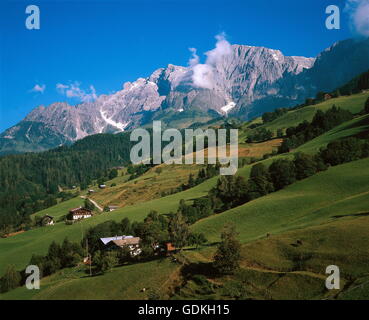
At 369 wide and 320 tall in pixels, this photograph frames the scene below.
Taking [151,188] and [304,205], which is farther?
[151,188]

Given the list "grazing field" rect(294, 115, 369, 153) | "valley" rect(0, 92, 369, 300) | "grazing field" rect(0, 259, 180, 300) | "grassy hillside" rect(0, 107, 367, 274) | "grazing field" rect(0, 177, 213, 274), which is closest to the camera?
"valley" rect(0, 92, 369, 300)

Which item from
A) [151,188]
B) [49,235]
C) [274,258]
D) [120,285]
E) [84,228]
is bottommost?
[120,285]

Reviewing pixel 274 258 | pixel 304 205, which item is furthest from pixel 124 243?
pixel 274 258

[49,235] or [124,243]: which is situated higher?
[124,243]

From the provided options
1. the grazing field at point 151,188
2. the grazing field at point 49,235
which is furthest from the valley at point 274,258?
the grazing field at point 151,188

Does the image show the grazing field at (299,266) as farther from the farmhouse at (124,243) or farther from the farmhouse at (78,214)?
the farmhouse at (78,214)

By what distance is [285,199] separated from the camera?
71.8 metres

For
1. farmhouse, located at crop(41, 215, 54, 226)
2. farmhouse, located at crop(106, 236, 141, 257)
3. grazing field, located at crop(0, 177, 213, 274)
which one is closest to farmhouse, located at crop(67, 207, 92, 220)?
farmhouse, located at crop(41, 215, 54, 226)

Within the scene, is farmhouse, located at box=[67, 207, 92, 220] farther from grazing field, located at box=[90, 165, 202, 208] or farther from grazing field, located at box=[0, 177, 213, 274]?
grazing field, located at box=[90, 165, 202, 208]

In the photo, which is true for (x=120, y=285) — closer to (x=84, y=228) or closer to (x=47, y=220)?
(x=84, y=228)

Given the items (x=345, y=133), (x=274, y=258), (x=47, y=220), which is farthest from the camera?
(x=47, y=220)

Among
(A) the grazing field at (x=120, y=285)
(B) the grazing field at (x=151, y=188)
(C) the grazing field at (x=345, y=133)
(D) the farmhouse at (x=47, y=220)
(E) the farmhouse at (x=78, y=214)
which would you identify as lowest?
(A) the grazing field at (x=120, y=285)
